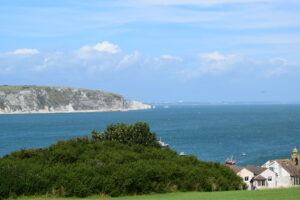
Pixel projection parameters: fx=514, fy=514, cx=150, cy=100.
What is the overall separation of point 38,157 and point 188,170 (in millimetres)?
6993

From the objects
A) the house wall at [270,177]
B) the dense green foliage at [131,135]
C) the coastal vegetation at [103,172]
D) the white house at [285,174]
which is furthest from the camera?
the white house at [285,174]

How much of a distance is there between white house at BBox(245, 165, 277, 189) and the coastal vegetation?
20.2 metres

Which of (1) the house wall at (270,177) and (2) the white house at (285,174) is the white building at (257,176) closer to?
(1) the house wall at (270,177)

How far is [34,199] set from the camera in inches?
710

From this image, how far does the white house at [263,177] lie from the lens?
45075 mm

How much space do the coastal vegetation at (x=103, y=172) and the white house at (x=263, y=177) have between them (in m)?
20.2

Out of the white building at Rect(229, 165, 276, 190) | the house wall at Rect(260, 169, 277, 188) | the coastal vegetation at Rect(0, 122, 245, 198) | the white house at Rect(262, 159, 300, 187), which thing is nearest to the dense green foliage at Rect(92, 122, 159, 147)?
the white building at Rect(229, 165, 276, 190)

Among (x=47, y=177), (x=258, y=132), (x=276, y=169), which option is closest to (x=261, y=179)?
(x=276, y=169)

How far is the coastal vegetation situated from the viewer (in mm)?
19062

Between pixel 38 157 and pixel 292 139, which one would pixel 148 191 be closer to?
pixel 38 157

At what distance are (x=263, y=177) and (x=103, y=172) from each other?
27.9 meters

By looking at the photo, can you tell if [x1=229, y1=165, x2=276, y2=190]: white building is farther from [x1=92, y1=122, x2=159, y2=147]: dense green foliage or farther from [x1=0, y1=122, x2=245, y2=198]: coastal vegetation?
[x1=0, y1=122, x2=245, y2=198]: coastal vegetation

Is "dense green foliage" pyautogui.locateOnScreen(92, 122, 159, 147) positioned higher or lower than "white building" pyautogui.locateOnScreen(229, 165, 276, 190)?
higher

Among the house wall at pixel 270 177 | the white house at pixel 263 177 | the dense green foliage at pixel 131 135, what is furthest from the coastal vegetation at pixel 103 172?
the house wall at pixel 270 177
